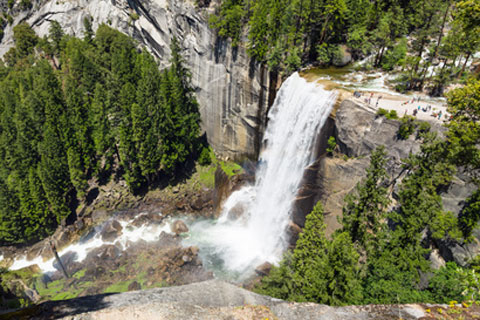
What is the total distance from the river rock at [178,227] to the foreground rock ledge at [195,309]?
117ft

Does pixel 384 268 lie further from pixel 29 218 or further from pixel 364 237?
pixel 29 218

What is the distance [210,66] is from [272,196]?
2889 cm

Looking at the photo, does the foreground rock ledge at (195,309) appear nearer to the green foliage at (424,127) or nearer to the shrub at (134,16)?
the green foliage at (424,127)

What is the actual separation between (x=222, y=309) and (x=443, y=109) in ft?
106

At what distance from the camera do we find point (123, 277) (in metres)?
36.6

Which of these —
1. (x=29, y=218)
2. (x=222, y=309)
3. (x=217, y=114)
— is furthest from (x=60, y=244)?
(x=222, y=309)

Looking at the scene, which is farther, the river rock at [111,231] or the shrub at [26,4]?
the shrub at [26,4]

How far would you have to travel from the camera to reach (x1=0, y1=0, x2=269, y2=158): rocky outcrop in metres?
48.5

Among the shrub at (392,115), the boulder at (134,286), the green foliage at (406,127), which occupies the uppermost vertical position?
the shrub at (392,115)

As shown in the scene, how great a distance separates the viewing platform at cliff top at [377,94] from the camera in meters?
29.2

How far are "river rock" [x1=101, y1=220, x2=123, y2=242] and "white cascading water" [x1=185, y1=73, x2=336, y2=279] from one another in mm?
11315

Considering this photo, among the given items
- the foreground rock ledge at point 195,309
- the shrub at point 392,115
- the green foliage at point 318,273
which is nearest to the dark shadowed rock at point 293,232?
the green foliage at point 318,273

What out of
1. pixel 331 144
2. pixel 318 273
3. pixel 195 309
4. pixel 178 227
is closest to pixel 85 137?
pixel 178 227

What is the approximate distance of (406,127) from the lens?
27.2 metres
